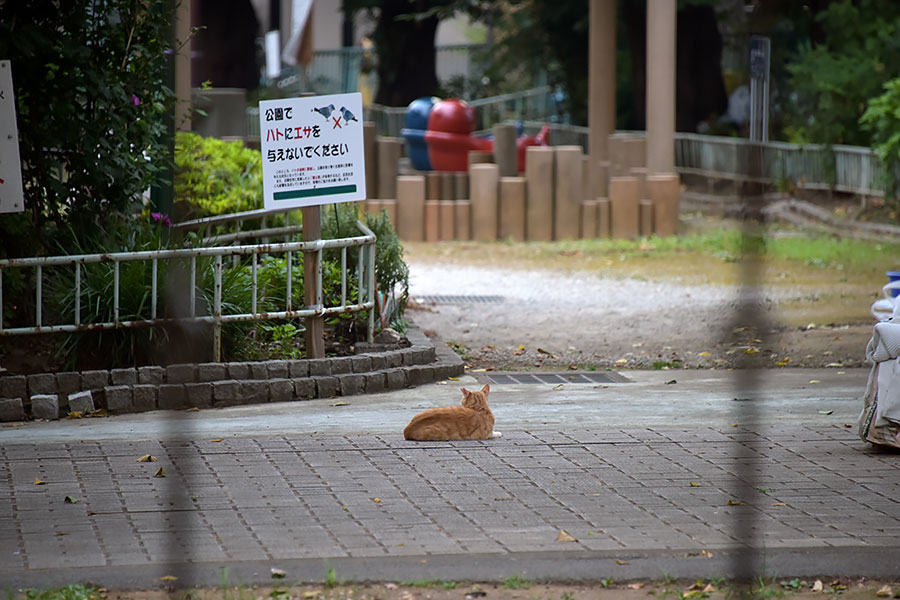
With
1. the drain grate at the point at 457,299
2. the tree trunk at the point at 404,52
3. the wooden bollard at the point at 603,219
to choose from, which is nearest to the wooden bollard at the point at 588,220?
the wooden bollard at the point at 603,219

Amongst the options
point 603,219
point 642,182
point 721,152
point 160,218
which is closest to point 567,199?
point 603,219

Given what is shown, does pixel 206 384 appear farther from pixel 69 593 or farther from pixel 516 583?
pixel 516 583

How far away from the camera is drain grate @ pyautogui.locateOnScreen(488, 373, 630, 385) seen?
29.0ft

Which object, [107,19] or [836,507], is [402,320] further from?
[836,507]

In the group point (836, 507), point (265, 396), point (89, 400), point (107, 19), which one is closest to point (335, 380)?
point (265, 396)

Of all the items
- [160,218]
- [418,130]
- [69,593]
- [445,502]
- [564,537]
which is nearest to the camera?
[69,593]

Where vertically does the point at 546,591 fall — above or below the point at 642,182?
below

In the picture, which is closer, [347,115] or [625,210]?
[347,115]

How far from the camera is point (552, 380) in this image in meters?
8.91

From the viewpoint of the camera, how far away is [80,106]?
855cm

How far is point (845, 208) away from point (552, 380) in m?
13.2

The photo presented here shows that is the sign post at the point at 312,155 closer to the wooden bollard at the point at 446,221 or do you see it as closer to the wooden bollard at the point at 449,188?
the wooden bollard at the point at 446,221

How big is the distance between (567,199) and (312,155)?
10949mm

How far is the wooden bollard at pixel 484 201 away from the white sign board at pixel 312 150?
1059 cm
